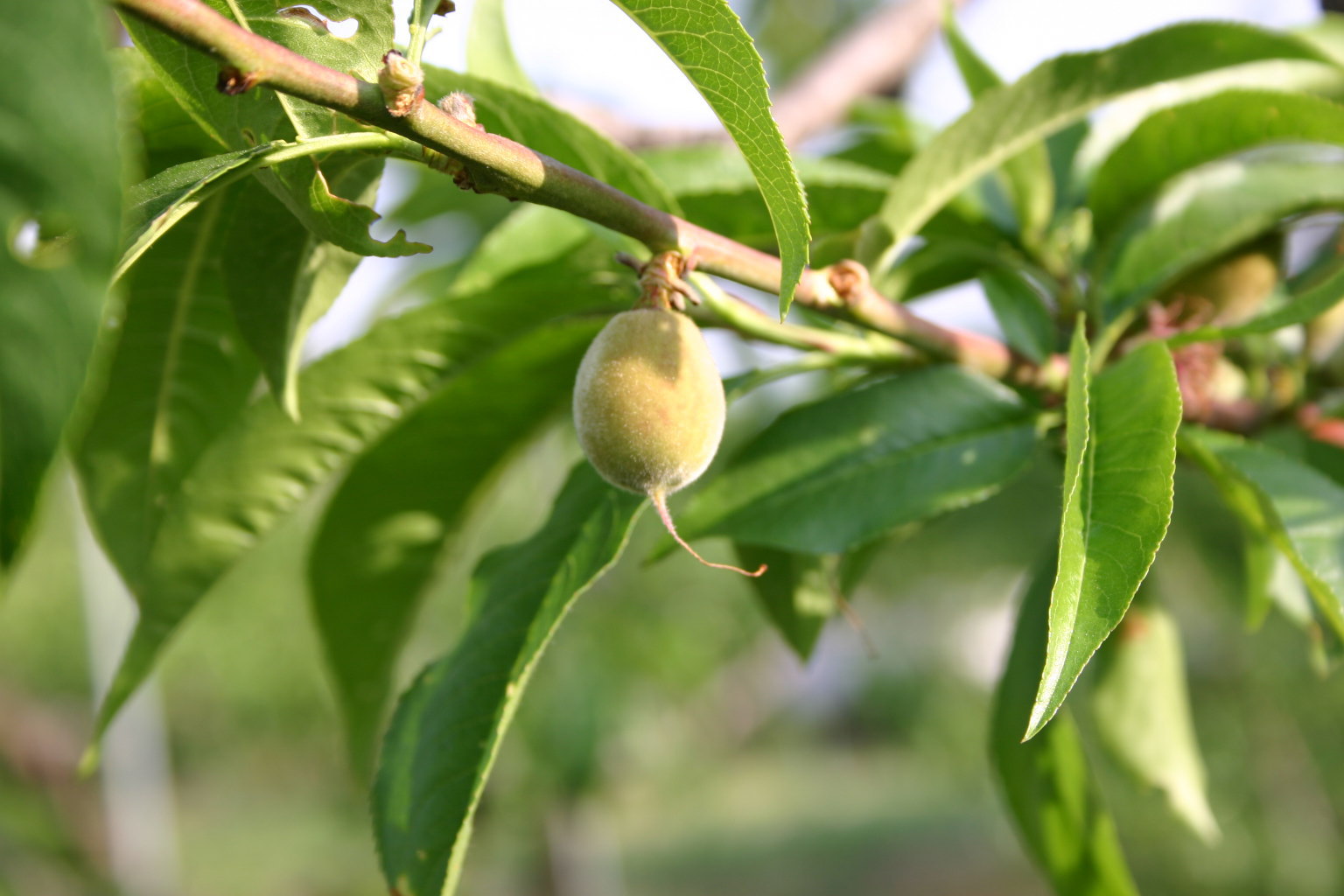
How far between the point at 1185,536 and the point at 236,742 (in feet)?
62.8

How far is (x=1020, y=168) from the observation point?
107 centimetres

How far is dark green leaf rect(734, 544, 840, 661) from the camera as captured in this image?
950mm

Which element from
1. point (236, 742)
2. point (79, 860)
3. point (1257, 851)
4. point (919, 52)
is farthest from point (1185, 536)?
point (236, 742)

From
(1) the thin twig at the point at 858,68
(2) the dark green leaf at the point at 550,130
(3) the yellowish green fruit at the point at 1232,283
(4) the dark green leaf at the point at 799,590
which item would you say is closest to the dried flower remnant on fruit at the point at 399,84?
(2) the dark green leaf at the point at 550,130

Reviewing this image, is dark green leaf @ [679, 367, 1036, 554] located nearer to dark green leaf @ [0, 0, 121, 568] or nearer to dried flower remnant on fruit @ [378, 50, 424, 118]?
dried flower remnant on fruit @ [378, 50, 424, 118]

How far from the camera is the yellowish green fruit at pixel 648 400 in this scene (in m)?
0.63

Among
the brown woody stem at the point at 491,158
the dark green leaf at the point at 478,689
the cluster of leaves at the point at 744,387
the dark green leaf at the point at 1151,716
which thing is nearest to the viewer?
the brown woody stem at the point at 491,158

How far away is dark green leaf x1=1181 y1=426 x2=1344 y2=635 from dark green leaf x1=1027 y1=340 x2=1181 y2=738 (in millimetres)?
117

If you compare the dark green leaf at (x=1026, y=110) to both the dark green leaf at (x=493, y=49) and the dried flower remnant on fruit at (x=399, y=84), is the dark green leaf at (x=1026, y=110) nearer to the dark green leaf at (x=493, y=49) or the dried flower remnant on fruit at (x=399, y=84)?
the dark green leaf at (x=493, y=49)

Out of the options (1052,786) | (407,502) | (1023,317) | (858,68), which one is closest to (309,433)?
(407,502)

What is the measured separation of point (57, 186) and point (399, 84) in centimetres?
18

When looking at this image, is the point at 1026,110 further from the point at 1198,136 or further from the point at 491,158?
the point at 491,158

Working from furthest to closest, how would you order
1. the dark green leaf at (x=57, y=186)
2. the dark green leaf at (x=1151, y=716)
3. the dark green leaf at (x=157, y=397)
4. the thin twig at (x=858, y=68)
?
1. the thin twig at (x=858, y=68)
2. the dark green leaf at (x=1151, y=716)
3. the dark green leaf at (x=157, y=397)
4. the dark green leaf at (x=57, y=186)

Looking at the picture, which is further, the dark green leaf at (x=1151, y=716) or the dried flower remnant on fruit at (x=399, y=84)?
the dark green leaf at (x=1151, y=716)
